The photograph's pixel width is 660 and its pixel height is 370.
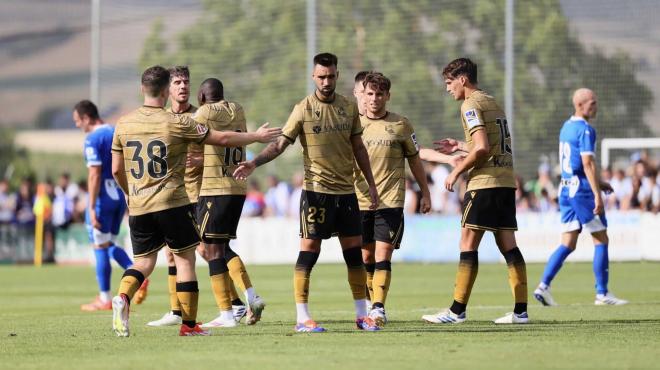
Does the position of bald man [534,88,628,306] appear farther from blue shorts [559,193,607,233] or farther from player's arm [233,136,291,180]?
player's arm [233,136,291,180]

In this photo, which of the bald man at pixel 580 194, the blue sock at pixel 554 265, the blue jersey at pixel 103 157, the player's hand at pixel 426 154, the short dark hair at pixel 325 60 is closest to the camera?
the short dark hair at pixel 325 60

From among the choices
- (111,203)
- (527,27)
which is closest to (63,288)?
(111,203)

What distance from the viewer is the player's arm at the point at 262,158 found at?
433 inches

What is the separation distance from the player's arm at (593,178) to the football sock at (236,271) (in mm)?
4324

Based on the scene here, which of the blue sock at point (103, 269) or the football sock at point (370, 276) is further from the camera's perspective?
the blue sock at point (103, 269)

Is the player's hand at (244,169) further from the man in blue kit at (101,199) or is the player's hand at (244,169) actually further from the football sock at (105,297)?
the football sock at (105,297)

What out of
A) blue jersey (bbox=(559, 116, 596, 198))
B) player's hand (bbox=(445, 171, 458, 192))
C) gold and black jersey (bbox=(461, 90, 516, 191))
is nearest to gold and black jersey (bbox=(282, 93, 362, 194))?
player's hand (bbox=(445, 171, 458, 192))

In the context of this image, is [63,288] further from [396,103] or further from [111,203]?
[396,103]

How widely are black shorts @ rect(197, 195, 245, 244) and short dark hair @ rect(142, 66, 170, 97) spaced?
188 cm

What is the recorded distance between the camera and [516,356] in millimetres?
9188

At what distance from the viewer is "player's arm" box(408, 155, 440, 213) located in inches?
492

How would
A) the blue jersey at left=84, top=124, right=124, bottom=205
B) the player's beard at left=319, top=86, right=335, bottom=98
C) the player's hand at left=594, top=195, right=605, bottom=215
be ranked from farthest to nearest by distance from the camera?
1. the blue jersey at left=84, top=124, right=124, bottom=205
2. the player's hand at left=594, top=195, right=605, bottom=215
3. the player's beard at left=319, top=86, right=335, bottom=98

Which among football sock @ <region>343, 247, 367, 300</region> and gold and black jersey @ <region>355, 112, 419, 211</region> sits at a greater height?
gold and black jersey @ <region>355, 112, 419, 211</region>

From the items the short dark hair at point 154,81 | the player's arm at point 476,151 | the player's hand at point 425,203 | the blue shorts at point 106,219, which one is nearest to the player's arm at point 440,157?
the player's hand at point 425,203
